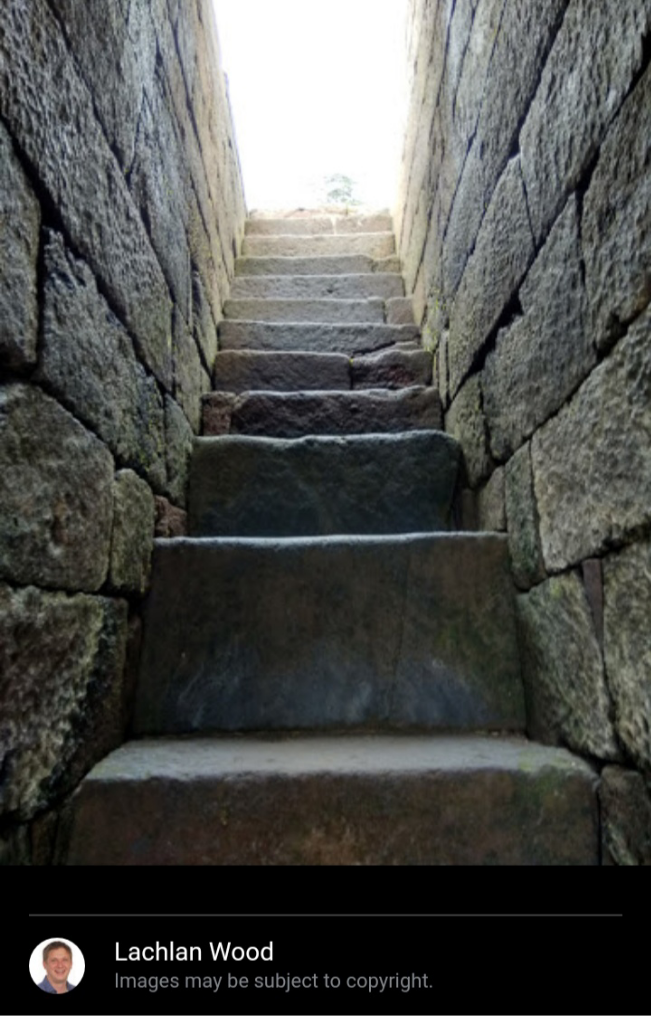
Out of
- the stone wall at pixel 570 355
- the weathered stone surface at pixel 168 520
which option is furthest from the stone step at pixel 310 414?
the weathered stone surface at pixel 168 520

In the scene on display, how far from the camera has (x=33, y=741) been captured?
2.85 feet

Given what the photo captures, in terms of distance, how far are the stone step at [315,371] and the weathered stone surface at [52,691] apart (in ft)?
4.86

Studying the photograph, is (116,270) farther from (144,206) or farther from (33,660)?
(33,660)

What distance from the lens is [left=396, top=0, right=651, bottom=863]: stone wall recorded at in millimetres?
834

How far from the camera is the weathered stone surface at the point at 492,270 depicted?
4.34 ft

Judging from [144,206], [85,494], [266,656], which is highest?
[144,206]

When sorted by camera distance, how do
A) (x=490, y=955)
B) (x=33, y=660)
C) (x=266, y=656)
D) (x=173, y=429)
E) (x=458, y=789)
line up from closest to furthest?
1. (x=490, y=955)
2. (x=33, y=660)
3. (x=458, y=789)
4. (x=266, y=656)
5. (x=173, y=429)

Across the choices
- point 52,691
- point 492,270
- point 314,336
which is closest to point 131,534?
point 52,691

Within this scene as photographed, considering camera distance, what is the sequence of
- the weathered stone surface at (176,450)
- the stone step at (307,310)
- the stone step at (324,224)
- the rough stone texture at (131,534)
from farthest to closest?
1. the stone step at (324,224)
2. the stone step at (307,310)
3. the weathered stone surface at (176,450)
4. the rough stone texture at (131,534)

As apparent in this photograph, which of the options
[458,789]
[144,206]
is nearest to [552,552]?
[458,789]

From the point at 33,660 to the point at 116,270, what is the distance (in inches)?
32.1

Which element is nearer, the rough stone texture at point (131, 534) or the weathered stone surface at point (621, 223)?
the weathered stone surface at point (621, 223)

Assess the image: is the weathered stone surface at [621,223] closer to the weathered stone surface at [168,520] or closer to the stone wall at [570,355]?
the stone wall at [570,355]

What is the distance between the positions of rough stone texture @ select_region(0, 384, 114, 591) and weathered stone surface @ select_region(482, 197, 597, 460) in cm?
91
